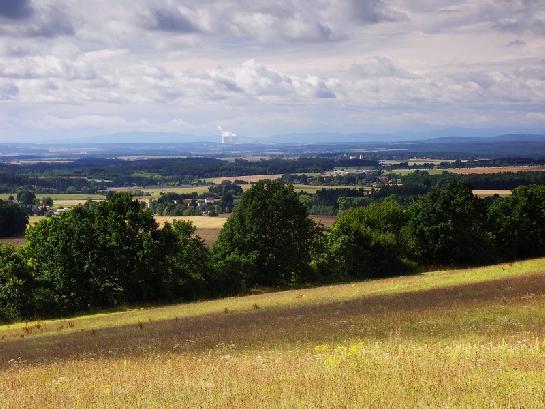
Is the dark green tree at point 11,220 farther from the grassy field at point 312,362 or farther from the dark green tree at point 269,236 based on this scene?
the grassy field at point 312,362

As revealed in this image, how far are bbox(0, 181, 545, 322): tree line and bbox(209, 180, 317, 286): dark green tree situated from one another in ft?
0.39

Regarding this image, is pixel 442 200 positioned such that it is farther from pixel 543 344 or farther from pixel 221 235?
pixel 543 344

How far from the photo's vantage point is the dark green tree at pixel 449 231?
72625 mm

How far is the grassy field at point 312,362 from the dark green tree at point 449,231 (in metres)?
44.5

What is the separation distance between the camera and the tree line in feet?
180

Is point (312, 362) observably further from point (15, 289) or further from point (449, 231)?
point (449, 231)

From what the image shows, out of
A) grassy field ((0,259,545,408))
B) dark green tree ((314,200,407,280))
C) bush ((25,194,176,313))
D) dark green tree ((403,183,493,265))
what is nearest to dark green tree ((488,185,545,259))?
dark green tree ((403,183,493,265))

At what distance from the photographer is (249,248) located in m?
67.8

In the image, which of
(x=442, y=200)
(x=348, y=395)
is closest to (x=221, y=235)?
(x=442, y=200)

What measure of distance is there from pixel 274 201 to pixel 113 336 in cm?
4286

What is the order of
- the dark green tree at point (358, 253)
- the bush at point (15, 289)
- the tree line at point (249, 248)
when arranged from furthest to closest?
the dark green tree at point (358, 253)
the tree line at point (249, 248)
the bush at point (15, 289)

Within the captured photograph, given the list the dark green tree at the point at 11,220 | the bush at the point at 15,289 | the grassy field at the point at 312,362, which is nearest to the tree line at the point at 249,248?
the bush at the point at 15,289

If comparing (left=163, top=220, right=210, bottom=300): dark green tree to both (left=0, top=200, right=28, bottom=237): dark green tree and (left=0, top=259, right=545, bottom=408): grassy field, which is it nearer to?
(left=0, top=259, right=545, bottom=408): grassy field

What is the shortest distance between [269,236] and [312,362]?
5466cm
